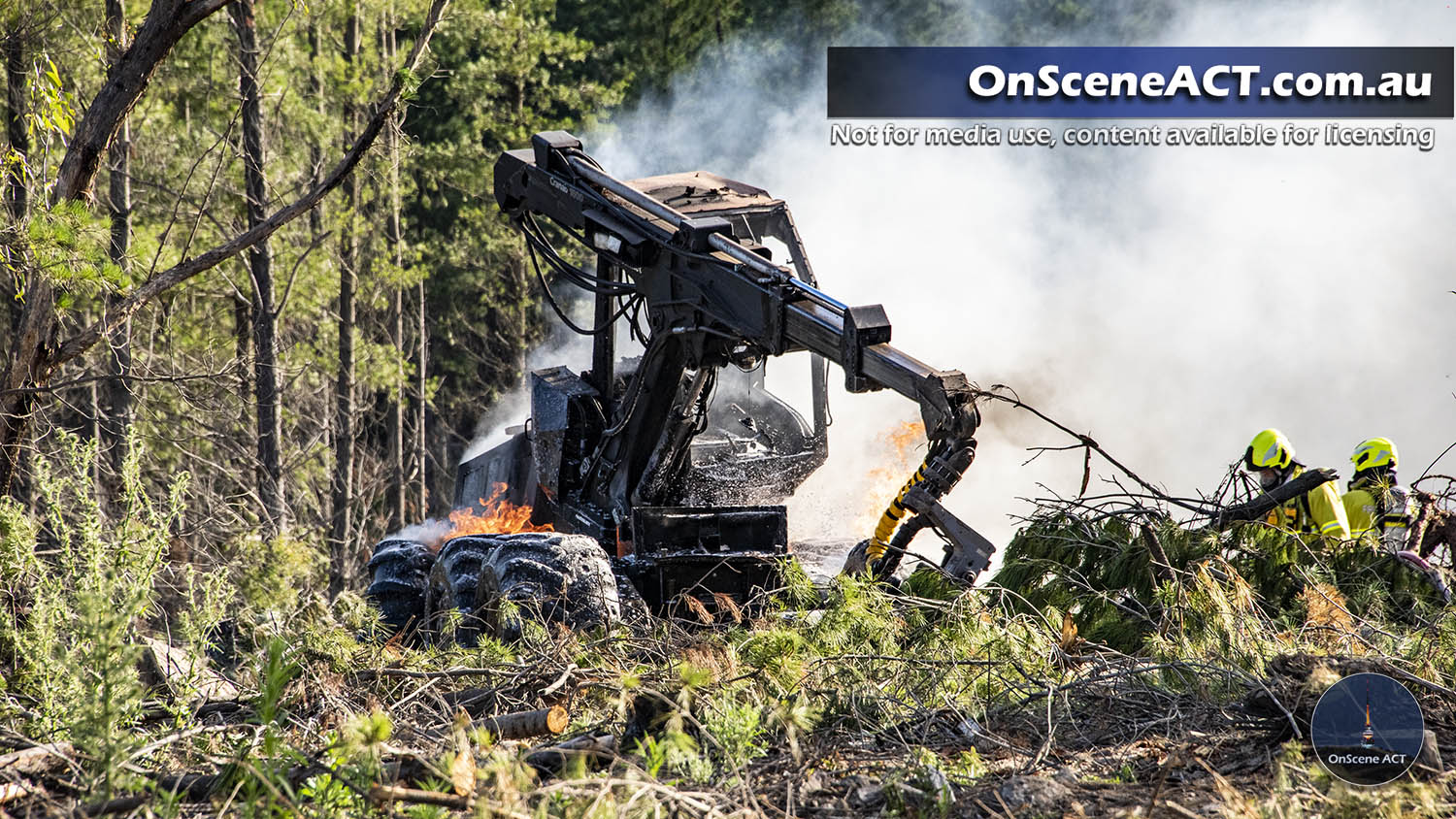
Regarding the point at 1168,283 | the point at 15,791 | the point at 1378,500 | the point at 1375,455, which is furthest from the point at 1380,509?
the point at 1168,283

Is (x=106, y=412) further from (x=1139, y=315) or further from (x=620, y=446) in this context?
(x=1139, y=315)

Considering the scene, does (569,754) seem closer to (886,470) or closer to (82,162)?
(82,162)

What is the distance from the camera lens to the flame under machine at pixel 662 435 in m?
6.20

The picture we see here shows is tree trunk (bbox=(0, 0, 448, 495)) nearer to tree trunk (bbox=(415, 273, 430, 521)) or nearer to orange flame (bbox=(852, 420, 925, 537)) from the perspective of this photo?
orange flame (bbox=(852, 420, 925, 537))

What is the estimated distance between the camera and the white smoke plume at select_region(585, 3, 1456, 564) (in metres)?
17.8

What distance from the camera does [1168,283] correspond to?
19484 mm

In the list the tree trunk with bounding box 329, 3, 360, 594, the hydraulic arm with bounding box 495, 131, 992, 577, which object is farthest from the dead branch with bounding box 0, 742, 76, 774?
the tree trunk with bounding box 329, 3, 360, 594

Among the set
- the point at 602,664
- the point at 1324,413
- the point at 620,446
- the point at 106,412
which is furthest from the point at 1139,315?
the point at 602,664

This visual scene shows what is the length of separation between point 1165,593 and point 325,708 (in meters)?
3.25

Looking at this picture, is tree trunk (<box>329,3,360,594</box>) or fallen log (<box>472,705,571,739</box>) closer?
fallen log (<box>472,705,571,739</box>)

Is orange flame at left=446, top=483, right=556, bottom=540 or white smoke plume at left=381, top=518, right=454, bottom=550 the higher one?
orange flame at left=446, top=483, right=556, bottom=540

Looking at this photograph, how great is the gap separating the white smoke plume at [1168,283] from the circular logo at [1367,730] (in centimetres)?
1165

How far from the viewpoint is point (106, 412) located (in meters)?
17.5

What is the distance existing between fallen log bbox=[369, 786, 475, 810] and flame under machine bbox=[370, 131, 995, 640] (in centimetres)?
285
